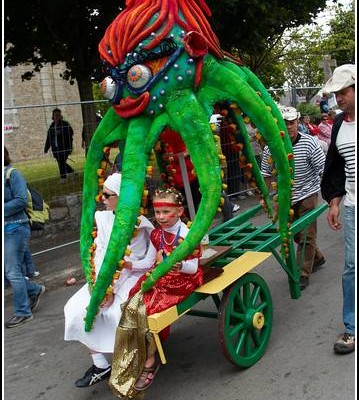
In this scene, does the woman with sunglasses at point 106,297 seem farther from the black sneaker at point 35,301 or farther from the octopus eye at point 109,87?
the black sneaker at point 35,301

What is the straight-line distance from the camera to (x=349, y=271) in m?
3.86

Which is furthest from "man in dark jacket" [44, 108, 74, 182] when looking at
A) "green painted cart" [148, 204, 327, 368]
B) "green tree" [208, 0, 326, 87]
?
"green painted cart" [148, 204, 327, 368]

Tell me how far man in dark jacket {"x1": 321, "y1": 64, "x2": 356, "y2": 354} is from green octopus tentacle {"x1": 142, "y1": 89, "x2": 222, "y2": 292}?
92 cm

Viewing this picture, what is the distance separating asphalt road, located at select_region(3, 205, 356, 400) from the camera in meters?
3.59

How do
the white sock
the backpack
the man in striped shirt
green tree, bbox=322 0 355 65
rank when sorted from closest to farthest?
the white sock < the man in striped shirt < the backpack < green tree, bbox=322 0 355 65

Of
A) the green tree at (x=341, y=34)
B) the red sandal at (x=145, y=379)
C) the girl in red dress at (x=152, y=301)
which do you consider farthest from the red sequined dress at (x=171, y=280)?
the green tree at (x=341, y=34)

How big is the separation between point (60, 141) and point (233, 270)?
472cm

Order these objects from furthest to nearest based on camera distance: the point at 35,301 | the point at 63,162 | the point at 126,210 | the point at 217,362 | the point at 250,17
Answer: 1. the point at 250,17
2. the point at 63,162
3. the point at 35,301
4. the point at 217,362
5. the point at 126,210

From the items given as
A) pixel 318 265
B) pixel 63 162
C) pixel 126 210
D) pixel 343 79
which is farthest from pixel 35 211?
pixel 343 79

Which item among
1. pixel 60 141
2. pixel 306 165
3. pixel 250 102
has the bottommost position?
pixel 306 165

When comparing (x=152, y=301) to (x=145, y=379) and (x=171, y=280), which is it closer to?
(x=171, y=280)

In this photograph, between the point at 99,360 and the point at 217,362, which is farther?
the point at 217,362

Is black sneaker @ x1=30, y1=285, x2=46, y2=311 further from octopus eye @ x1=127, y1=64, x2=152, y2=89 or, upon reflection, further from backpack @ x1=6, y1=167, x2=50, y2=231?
octopus eye @ x1=127, y1=64, x2=152, y2=89

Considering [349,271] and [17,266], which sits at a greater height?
[349,271]
